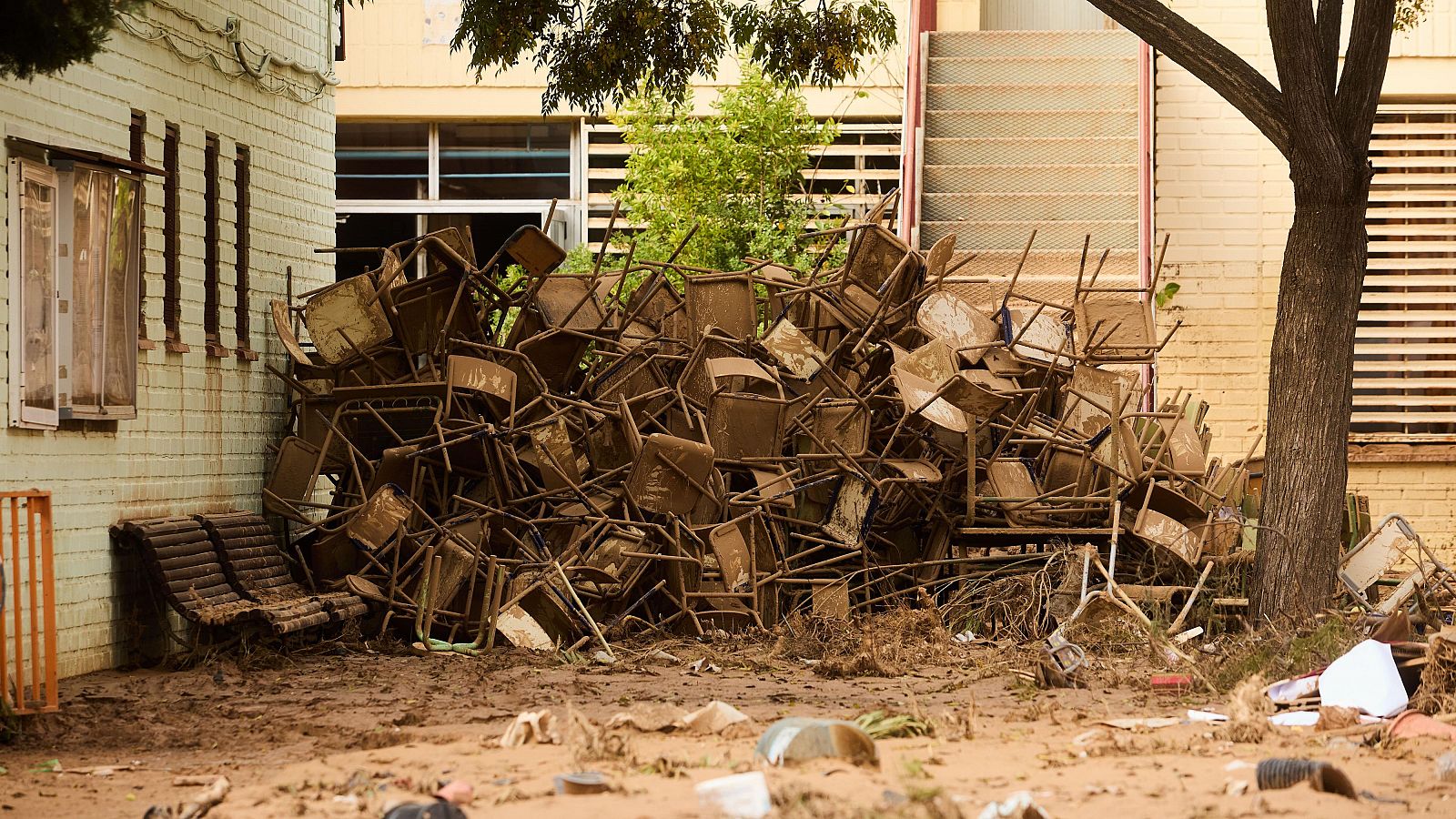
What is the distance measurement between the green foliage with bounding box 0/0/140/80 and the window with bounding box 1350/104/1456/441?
12.3m

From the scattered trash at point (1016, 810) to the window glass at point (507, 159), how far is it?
14703 mm

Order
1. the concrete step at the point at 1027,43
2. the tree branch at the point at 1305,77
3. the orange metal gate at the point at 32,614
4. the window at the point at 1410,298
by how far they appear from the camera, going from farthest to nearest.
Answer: the concrete step at the point at 1027,43, the window at the point at 1410,298, the tree branch at the point at 1305,77, the orange metal gate at the point at 32,614

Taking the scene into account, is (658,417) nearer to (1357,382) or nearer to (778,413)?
(778,413)

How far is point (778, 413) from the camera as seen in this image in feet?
35.3

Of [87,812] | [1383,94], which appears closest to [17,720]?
[87,812]

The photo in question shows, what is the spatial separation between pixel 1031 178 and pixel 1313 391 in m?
5.74

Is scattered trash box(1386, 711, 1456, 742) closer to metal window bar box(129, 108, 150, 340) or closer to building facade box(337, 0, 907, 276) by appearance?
metal window bar box(129, 108, 150, 340)

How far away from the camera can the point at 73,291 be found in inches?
352

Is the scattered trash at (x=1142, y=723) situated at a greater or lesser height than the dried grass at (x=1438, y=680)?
lesser

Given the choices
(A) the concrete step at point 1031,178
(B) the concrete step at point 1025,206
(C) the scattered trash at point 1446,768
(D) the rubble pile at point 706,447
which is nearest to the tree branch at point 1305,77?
(D) the rubble pile at point 706,447

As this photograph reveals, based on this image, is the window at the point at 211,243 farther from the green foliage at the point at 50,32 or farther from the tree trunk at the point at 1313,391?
the tree trunk at the point at 1313,391

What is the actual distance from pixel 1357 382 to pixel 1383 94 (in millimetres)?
2803

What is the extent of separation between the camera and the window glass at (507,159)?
19.0 m

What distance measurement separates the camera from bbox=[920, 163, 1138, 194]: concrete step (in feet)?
47.4
